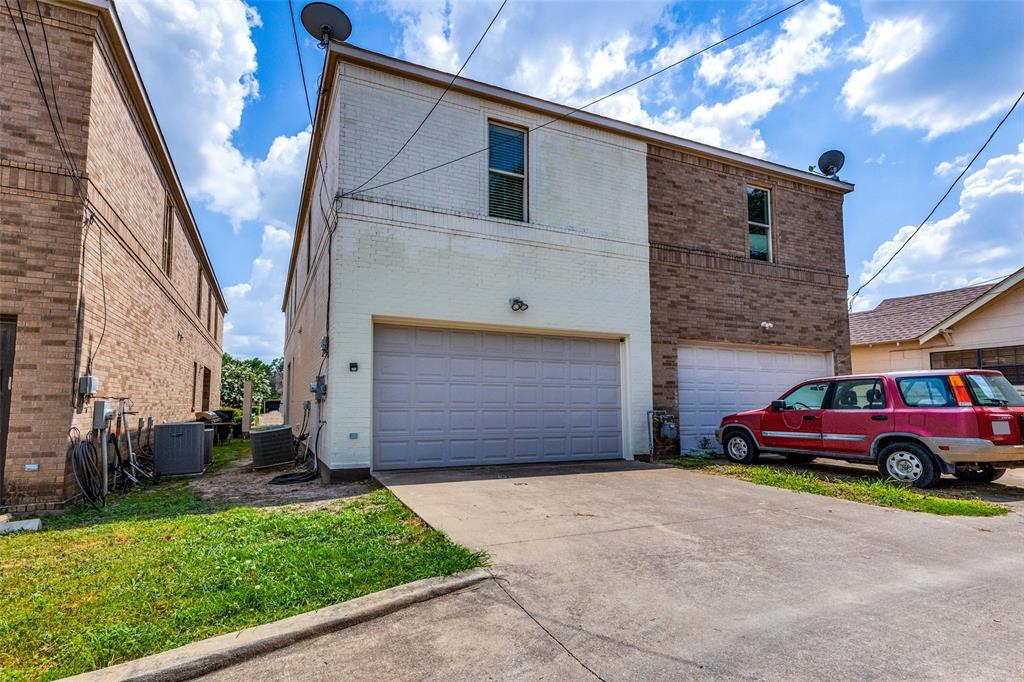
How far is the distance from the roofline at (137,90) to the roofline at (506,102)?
8.92 ft

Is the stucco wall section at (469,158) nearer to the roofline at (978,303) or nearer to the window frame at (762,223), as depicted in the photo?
the window frame at (762,223)

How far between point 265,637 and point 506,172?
335 inches

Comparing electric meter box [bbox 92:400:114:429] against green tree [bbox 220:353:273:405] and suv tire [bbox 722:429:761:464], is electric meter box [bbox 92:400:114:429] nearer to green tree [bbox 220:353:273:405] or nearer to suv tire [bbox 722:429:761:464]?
suv tire [bbox 722:429:761:464]

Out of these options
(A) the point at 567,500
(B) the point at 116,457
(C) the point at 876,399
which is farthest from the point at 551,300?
(B) the point at 116,457

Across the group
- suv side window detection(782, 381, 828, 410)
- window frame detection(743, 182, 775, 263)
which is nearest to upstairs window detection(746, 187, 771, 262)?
window frame detection(743, 182, 775, 263)

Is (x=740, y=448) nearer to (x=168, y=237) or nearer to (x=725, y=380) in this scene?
(x=725, y=380)

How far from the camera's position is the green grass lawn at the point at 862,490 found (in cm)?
618

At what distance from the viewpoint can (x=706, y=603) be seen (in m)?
3.59

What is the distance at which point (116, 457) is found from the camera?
829 cm

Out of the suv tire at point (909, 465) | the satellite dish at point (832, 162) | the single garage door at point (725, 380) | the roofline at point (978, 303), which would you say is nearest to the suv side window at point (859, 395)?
the suv tire at point (909, 465)

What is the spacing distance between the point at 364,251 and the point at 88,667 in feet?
21.3

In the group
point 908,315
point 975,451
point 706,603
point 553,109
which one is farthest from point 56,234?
point 908,315

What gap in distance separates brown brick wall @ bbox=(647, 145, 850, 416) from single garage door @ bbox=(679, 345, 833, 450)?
0.30 m

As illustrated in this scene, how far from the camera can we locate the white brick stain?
27.7 feet
